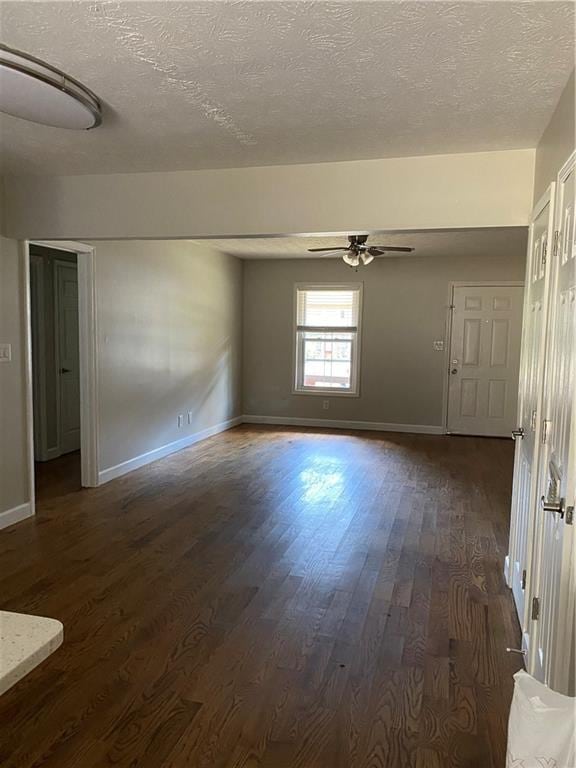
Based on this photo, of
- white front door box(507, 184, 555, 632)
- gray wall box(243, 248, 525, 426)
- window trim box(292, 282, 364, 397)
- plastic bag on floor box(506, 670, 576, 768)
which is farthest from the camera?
window trim box(292, 282, 364, 397)

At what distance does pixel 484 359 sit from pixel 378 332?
1482 mm

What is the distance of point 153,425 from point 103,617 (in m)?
3.26

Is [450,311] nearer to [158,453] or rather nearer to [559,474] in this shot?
[158,453]

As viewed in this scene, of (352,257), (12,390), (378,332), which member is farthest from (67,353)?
(378,332)

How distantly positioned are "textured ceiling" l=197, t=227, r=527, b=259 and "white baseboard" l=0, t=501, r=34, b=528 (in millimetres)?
3348

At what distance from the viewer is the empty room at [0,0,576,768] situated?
1767 mm

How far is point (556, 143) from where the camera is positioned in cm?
223

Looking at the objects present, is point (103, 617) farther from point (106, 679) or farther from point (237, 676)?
point (237, 676)

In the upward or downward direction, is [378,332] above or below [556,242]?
below

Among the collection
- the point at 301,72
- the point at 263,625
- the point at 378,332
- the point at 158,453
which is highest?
the point at 301,72

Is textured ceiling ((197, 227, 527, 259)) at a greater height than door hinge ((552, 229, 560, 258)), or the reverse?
textured ceiling ((197, 227, 527, 259))

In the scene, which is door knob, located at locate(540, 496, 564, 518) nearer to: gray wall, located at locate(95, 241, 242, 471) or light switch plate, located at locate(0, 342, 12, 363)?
light switch plate, located at locate(0, 342, 12, 363)

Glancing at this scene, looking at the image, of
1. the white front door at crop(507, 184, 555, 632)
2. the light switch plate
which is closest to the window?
the light switch plate

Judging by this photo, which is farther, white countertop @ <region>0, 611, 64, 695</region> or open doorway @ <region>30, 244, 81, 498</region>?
open doorway @ <region>30, 244, 81, 498</region>
